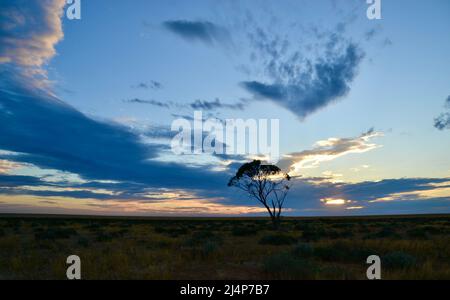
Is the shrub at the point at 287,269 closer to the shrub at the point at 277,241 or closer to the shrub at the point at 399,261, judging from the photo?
the shrub at the point at 399,261

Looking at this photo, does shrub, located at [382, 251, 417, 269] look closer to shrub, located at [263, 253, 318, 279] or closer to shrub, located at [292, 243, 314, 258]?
shrub, located at [263, 253, 318, 279]

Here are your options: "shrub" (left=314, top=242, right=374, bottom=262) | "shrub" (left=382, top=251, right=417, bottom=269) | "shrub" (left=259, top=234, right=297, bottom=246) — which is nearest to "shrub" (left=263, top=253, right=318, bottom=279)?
"shrub" (left=382, top=251, right=417, bottom=269)

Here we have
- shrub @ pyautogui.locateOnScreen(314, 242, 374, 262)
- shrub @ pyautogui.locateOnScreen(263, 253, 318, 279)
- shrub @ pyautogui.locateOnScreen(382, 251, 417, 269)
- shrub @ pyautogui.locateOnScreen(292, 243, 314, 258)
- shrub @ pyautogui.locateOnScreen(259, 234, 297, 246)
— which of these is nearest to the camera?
shrub @ pyautogui.locateOnScreen(263, 253, 318, 279)

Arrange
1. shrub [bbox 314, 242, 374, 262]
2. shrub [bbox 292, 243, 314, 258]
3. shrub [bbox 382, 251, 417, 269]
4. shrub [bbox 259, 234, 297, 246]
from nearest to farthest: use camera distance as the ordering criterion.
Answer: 1. shrub [bbox 382, 251, 417, 269]
2. shrub [bbox 314, 242, 374, 262]
3. shrub [bbox 292, 243, 314, 258]
4. shrub [bbox 259, 234, 297, 246]

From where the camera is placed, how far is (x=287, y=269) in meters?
10.7

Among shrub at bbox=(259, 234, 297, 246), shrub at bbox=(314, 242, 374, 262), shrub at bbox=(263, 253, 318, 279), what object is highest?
shrub at bbox=(263, 253, 318, 279)

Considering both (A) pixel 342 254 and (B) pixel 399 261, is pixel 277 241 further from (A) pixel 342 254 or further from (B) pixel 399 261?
(B) pixel 399 261

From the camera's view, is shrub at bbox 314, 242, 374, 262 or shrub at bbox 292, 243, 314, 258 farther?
shrub at bbox 292, 243, 314, 258

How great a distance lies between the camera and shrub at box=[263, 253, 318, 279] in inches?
409

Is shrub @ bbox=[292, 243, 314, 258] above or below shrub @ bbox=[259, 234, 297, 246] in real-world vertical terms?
above

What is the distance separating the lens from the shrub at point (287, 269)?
10.4 m

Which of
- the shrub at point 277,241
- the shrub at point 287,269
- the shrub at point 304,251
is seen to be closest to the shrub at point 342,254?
the shrub at point 304,251
